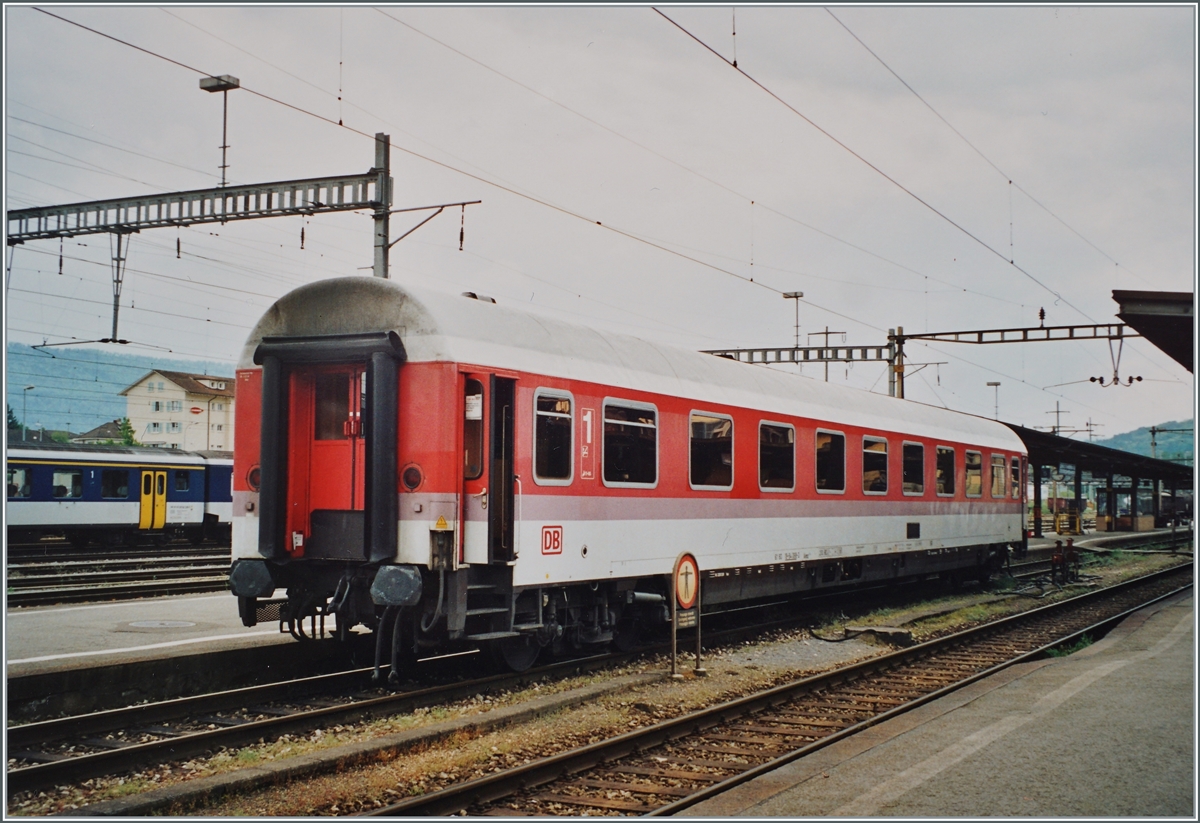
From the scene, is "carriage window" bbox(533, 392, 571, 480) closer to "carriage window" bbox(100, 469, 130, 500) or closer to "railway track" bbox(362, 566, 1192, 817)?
"railway track" bbox(362, 566, 1192, 817)

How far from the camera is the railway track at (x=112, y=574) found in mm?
18562

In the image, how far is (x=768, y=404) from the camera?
51.5ft

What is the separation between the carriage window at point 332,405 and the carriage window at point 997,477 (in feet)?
57.1

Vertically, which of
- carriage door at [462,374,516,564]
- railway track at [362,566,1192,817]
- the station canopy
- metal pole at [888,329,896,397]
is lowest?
railway track at [362,566,1192,817]

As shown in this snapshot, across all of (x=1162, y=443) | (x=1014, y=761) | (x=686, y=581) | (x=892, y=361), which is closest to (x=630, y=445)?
(x=686, y=581)

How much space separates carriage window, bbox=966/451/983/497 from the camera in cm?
2297

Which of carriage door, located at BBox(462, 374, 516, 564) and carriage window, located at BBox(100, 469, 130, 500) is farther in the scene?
carriage window, located at BBox(100, 469, 130, 500)

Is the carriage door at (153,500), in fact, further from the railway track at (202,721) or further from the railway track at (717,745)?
the railway track at (717,745)

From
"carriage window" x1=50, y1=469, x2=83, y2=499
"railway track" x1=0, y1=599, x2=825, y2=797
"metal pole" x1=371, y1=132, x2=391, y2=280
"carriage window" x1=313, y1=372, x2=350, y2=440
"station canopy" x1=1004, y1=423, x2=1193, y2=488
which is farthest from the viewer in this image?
"station canopy" x1=1004, y1=423, x2=1193, y2=488

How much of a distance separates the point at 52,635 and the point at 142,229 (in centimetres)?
909

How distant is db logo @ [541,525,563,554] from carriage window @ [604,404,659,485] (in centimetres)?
105

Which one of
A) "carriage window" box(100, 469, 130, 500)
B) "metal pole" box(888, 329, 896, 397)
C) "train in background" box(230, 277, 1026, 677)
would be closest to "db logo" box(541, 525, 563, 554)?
"train in background" box(230, 277, 1026, 677)

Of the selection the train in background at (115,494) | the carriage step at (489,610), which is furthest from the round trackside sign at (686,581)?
the train in background at (115,494)

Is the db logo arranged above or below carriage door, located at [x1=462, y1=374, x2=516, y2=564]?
below
